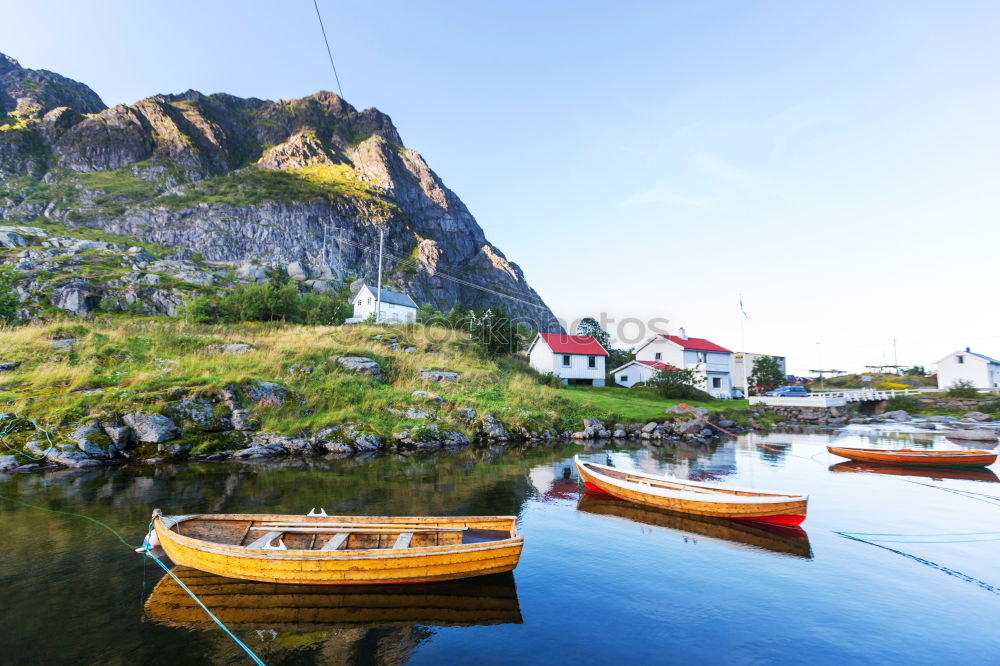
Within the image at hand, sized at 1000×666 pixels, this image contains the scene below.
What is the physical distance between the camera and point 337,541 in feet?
31.8

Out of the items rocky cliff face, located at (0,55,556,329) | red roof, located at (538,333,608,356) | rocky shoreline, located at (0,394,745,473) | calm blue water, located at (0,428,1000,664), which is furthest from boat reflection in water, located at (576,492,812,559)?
rocky cliff face, located at (0,55,556,329)

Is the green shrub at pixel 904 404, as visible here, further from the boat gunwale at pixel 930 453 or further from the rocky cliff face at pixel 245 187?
the rocky cliff face at pixel 245 187

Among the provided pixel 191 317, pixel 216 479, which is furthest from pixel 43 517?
pixel 191 317

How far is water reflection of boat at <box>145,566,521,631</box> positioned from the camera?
8031mm

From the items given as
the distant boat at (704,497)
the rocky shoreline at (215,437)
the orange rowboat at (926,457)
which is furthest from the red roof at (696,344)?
the distant boat at (704,497)

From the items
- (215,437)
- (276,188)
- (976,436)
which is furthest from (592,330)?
(276,188)

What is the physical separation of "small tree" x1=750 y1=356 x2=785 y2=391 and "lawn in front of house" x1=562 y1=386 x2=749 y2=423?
17635 mm

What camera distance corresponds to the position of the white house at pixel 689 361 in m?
58.3

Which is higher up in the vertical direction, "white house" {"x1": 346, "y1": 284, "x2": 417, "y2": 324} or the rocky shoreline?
"white house" {"x1": 346, "y1": 284, "x2": 417, "y2": 324}

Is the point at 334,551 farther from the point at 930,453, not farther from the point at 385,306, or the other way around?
the point at 385,306

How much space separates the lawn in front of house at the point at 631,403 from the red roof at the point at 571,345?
483 cm

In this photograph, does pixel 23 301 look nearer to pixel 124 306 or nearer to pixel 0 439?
pixel 124 306

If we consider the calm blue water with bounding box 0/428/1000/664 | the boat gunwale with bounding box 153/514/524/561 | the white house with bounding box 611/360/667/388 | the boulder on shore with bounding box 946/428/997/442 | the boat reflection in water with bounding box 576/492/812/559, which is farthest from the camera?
the white house with bounding box 611/360/667/388

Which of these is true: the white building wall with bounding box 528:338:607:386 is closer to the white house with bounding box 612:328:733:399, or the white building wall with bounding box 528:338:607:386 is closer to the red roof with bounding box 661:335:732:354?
the white house with bounding box 612:328:733:399
